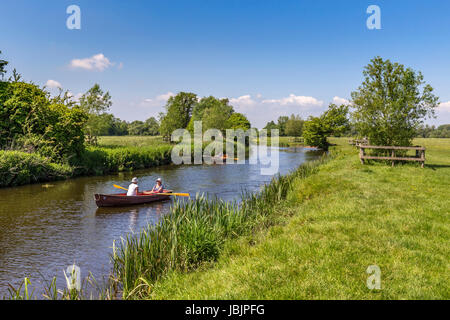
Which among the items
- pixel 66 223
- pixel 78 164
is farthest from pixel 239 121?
pixel 66 223

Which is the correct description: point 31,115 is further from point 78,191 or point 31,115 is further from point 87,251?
point 87,251

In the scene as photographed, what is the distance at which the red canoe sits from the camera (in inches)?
696

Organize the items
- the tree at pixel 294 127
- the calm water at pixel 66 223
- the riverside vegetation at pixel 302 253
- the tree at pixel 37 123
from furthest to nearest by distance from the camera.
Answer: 1. the tree at pixel 294 127
2. the tree at pixel 37 123
3. the calm water at pixel 66 223
4. the riverside vegetation at pixel 302 253

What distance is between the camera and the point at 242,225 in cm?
1111

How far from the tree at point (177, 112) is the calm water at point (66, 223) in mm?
42747

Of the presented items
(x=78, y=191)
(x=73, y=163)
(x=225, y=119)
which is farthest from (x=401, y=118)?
(x=225, y=119)

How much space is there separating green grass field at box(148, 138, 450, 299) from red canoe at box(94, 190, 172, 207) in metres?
9.40

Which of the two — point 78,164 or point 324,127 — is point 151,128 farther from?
point 78,164

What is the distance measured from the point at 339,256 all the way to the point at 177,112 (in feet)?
221

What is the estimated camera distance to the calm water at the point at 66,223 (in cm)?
1037

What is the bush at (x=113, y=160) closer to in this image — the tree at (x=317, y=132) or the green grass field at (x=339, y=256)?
the green grass field at (x=339, y=256)

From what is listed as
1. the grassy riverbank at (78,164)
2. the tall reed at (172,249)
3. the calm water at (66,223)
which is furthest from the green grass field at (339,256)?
the grassy riverbank at (78,164)

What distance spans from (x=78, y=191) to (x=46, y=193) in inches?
81.1

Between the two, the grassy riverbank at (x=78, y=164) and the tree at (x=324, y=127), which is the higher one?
the tree at (x=324, y=127)
